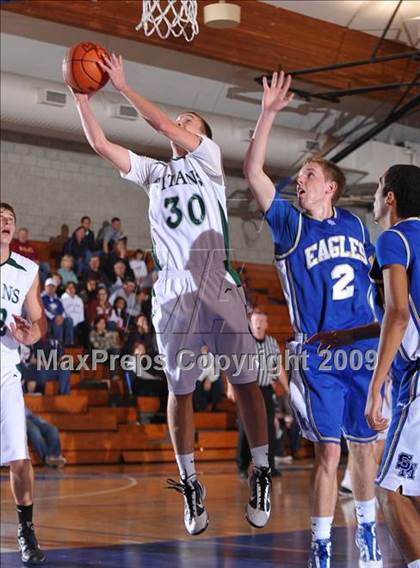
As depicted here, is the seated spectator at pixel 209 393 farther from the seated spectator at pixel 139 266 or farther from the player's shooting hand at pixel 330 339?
the player's shooting hand at pixel 330 339

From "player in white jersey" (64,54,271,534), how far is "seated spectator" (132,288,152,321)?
0.21 metres

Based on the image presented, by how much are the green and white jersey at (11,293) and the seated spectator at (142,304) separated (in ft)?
2.80

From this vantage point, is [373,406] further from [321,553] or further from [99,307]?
[99,307]

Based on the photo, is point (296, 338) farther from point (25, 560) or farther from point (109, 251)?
point (25, 560)

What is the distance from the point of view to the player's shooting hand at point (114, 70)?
16.2ft

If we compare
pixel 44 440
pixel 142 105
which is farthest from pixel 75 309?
pixel 44 440

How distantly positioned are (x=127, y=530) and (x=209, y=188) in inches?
145

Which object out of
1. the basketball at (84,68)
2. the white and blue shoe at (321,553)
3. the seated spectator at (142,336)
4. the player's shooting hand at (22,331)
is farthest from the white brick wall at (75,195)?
the white and blue shoe at (321,553)

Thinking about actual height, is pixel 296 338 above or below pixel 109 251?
below

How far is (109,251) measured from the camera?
277 inches

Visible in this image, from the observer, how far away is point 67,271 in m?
7.23

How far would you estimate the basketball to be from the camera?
Result: 4.96m

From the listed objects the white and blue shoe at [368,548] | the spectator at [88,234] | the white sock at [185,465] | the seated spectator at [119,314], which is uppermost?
the spectator at [88,234]

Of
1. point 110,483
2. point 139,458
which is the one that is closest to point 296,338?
point 110,483
